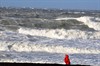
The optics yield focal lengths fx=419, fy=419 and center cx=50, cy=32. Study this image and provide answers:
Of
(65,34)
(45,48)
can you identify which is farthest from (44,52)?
(65,34)

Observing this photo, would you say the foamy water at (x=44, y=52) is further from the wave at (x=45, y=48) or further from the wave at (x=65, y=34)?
the wave at (x=65, y=34)

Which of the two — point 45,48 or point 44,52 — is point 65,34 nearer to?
point 45,48

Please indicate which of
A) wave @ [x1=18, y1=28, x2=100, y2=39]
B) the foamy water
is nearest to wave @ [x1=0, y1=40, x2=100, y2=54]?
the foamy water

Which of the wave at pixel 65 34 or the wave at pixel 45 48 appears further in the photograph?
the wave at pixel 65 34

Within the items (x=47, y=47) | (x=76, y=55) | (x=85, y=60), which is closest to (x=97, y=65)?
(x=85, y=60)

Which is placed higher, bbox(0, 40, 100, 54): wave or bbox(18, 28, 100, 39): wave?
bbox(0, 40, 100, 54): wave

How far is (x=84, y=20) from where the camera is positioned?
1799 inches

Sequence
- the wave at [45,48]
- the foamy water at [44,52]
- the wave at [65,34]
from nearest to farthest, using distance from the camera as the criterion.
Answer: the foamy water at [44,52], the wave at [45,48], the wave at [65,34]

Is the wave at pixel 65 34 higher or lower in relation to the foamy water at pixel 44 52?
lower

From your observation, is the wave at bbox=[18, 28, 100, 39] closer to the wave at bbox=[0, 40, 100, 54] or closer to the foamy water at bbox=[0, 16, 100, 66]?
the foamy water at bbox=[0, 16, 100, 66]

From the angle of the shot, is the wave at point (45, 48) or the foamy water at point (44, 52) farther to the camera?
the wave at point (45, 48)

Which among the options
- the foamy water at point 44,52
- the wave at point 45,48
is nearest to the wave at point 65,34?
the foamy water at point 44,52

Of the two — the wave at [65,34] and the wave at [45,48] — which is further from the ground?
the wave at [45,48]

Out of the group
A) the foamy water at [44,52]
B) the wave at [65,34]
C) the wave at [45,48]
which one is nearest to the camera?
the foamy water at [44,52]
